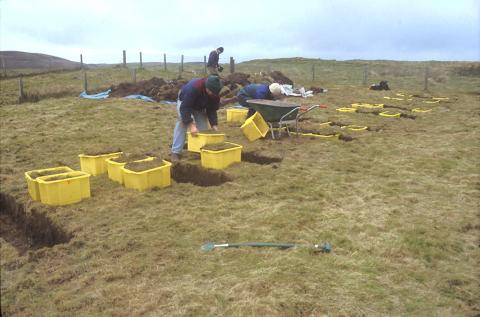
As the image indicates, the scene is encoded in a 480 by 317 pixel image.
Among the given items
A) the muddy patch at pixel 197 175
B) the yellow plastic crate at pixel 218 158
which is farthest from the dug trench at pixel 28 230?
the yellow plastic crate at pixel 218 158

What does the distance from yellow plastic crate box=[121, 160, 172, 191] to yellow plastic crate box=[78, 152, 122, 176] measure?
633 mm

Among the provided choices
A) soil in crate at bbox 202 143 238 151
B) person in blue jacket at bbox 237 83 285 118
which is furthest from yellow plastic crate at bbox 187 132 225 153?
person in blue jacket at bbox 237 83 285 118

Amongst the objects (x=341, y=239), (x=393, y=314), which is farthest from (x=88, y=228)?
(x=393, y=314)

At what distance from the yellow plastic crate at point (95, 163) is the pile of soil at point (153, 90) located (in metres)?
7.66

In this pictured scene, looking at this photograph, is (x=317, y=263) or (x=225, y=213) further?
(x=225, y=213)

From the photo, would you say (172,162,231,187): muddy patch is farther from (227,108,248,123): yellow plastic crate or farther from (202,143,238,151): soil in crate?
(227,108,248,123): yellow plastic crate

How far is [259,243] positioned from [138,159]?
2.40m

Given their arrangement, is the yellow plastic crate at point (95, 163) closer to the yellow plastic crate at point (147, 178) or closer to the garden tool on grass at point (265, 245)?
the yellow plastic crate at point (147, 178)

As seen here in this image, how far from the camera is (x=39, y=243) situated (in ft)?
13.1

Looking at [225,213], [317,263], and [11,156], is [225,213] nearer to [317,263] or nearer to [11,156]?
[317,263]

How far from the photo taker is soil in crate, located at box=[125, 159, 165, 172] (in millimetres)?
4859

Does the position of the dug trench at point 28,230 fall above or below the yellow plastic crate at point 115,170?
below

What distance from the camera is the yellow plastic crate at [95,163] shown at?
5375mm

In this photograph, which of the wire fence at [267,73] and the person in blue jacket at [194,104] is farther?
the wire fence at [267,73]
